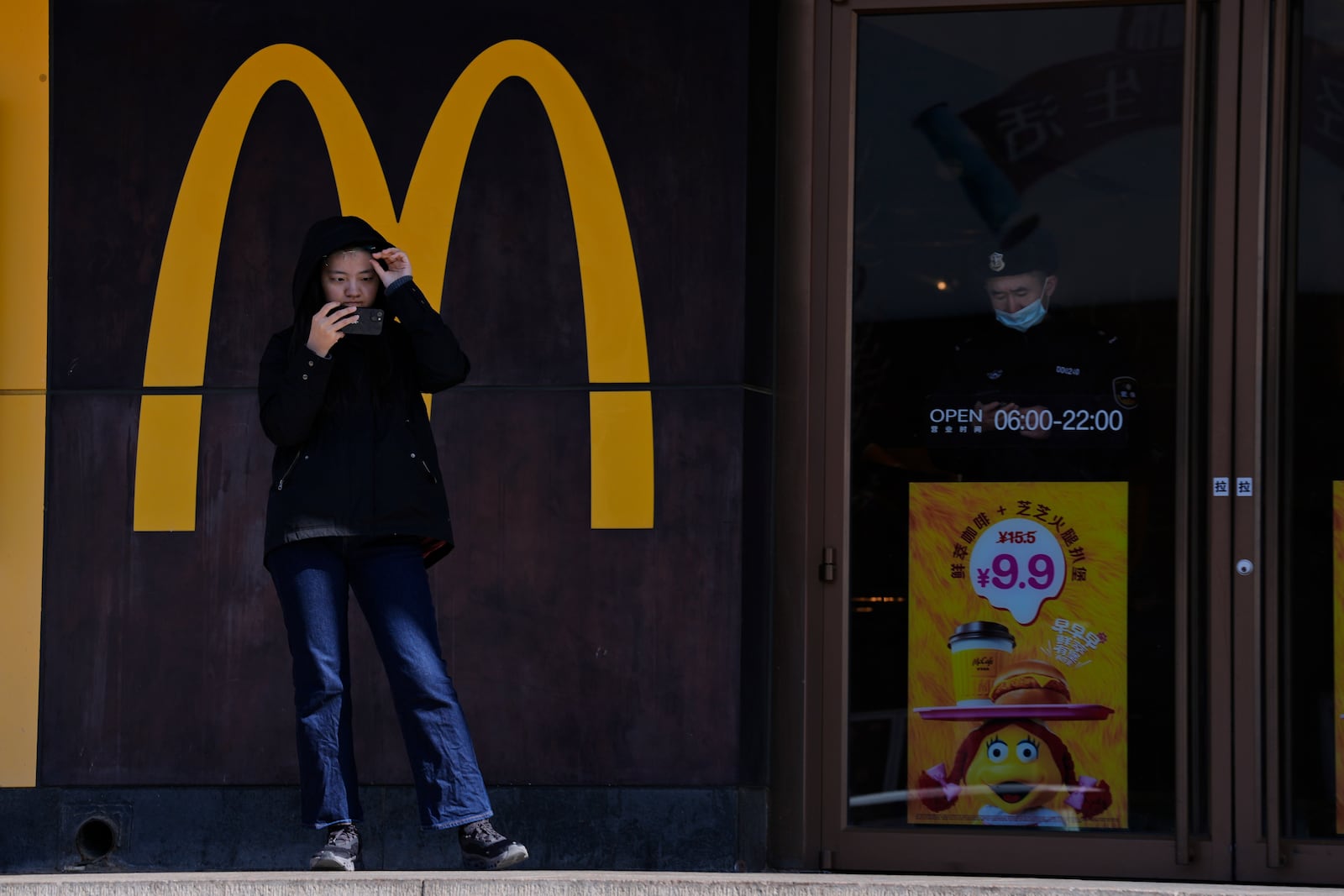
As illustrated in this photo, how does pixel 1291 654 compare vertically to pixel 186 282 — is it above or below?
below

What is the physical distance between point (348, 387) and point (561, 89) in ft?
5.15

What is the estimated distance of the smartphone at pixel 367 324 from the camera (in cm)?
519

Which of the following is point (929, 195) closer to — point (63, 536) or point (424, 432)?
point (424, 432)

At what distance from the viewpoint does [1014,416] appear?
20.0 feet

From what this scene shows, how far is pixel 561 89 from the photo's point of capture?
20.5ft

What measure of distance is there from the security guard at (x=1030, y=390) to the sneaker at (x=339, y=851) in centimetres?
235

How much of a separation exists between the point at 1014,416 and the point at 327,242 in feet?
7.81

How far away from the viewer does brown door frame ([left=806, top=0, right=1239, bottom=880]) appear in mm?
5859

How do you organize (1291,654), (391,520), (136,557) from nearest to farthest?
(391,520) → (1291,654) → (136,557)

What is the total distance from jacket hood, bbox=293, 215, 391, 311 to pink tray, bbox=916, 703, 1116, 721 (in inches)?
95.6

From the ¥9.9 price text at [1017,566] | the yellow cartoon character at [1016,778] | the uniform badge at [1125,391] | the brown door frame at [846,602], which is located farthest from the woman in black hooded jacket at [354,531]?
the uniform badge at [1125,391]

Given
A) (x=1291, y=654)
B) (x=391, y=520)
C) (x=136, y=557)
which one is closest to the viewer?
(x=391, y=520)

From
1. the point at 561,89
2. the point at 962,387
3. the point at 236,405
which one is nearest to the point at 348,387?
the point at 236,405

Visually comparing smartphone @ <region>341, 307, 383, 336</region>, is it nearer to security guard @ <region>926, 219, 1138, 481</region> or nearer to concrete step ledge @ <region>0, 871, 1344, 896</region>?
concrete step ledge @ <region>0, 871, 1344, 896</region>
